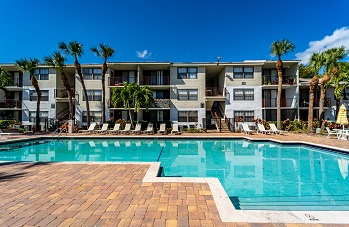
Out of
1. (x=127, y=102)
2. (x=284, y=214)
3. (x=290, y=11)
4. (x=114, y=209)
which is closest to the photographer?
(x=284, y=214)

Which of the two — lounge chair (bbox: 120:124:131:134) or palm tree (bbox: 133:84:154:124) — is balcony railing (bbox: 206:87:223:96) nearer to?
palm tree (bbox: 133:84:154:124)

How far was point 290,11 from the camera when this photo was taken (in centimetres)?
1814

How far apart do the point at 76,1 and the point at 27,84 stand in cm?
1362

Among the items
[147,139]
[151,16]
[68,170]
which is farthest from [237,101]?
[68,170]

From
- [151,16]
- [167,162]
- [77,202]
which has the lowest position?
[167,162]

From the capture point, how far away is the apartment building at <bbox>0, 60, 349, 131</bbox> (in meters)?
22.4

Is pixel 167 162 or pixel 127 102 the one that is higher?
pixel 127 102

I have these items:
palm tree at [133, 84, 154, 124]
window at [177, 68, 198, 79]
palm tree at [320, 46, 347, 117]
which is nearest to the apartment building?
window at [177, 68, 198, 79]

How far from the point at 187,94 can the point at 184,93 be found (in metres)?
0.37

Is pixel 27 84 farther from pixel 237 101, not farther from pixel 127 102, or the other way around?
pixel 237 101

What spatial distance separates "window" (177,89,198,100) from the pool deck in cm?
1775

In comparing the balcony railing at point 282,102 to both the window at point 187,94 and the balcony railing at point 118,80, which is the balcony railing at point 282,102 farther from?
the balcony railing at point 118,80

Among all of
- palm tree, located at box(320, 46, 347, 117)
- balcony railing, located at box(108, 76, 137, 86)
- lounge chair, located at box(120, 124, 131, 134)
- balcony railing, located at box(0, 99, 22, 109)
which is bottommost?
lounge chair, located at box(120, 124, 131, 134)

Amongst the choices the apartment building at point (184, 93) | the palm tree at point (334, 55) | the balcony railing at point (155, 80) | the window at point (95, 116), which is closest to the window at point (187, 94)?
the apartment building at point (184, 93)
